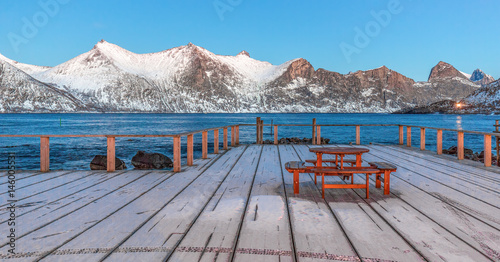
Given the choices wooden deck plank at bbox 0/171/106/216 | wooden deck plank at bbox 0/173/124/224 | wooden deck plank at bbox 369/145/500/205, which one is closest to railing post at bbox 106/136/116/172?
wooden deck plank at bbox 0/171/106/216

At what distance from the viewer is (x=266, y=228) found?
3.40 m

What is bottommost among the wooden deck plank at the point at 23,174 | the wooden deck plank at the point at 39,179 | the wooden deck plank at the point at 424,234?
the wooden deck plank at the point at 424,234

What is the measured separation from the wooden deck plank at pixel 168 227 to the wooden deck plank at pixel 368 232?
5.64 ft

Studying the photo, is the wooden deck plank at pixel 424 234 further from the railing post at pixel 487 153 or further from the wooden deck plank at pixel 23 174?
the wooden deck plank at pixel 23 174

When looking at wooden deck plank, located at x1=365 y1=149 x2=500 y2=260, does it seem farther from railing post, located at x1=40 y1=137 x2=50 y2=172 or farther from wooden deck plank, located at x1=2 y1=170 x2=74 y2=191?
railing post, located at x1=40 y1=137 x2=50 y2=172

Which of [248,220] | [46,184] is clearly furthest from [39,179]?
[248,220]

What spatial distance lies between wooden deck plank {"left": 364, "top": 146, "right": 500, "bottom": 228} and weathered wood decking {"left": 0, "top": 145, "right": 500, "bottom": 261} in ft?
0.06

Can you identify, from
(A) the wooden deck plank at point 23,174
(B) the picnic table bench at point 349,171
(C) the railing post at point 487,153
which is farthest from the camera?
(C) the railing post at point 487,153

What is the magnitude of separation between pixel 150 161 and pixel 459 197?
36.0 feet

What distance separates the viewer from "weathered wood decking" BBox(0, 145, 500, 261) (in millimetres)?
2785

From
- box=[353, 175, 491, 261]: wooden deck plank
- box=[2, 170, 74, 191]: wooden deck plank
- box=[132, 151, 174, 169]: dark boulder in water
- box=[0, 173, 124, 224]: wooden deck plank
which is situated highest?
box=[2, 170, 74, 191]: wooden deck plank

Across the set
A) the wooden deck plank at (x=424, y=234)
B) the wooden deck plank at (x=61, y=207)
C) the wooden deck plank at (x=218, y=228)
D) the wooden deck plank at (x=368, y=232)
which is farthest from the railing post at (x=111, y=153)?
the wooden deck plank at (x=424, y=234)

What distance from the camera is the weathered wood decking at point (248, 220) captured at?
279cm

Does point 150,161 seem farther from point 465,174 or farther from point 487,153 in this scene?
point 487,153
